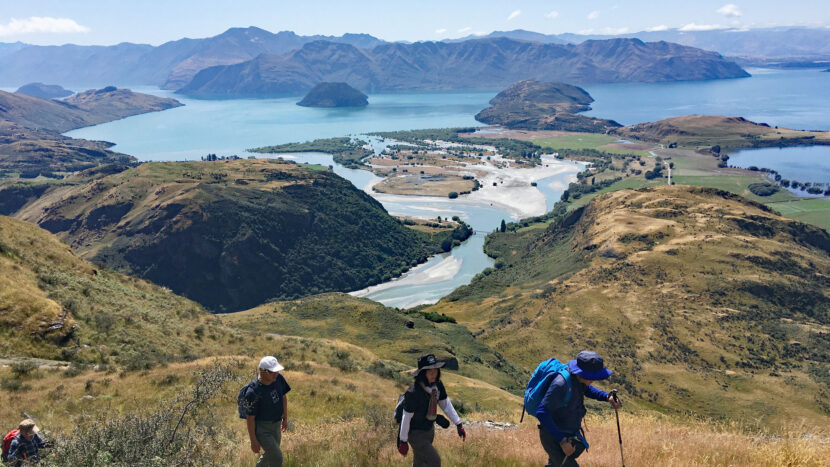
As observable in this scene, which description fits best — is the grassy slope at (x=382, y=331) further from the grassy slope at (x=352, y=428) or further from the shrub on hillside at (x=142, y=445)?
the shrub on hillside at (x=142, y=445)

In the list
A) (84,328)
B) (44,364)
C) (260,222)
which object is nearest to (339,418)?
(44,364)

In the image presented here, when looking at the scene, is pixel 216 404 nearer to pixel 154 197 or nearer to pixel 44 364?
pixel 44 364

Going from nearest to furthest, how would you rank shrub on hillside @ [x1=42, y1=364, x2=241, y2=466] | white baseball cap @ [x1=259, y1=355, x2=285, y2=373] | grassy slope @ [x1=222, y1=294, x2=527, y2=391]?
shrub on hillside @ [x1=42, y1=364, x2=241, y2=466] → white baseball cap @ [x1=259, y1=355, x2=285, y2=373] → grassy slope @ [x1=222, y1=294, x2=527, y2=391]

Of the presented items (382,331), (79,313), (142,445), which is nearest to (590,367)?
(142,445)

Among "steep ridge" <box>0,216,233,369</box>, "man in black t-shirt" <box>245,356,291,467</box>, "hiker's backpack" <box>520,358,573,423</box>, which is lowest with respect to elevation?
"steep ridge" <box>0,216,233,369</box>

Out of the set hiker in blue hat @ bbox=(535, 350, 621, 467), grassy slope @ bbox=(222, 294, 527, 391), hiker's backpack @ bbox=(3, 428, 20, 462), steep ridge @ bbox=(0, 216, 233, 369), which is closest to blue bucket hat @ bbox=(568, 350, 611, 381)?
hiker in blue hat @ bbox=(535, 350, 621, 467)

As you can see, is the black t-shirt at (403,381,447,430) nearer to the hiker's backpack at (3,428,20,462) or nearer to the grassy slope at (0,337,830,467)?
the grassy slope at (0,337,830,467)
